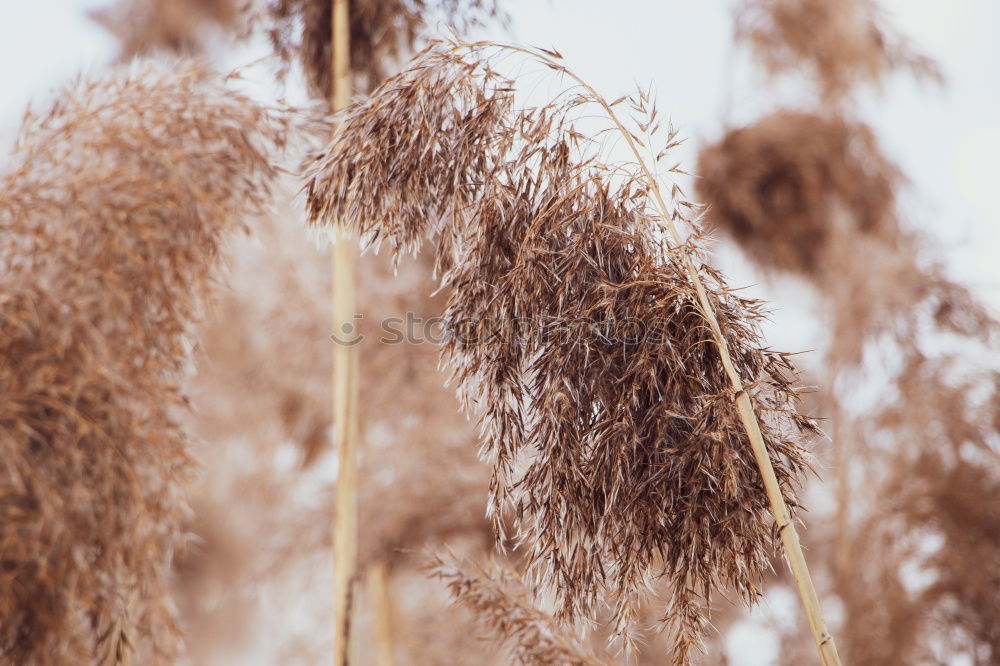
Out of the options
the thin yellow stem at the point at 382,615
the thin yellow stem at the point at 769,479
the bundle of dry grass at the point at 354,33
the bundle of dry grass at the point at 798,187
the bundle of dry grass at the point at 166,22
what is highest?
the bundle of dry grass at the point at 166,22

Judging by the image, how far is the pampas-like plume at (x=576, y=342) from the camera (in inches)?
52.5

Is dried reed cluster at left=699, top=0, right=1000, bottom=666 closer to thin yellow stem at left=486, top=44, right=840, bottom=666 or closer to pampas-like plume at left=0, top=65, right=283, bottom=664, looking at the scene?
thin yellow stem at left=486, top=44, right=840, bottom=666

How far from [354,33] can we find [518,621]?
1.36m

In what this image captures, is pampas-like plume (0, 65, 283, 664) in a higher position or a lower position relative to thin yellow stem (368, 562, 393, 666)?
higher

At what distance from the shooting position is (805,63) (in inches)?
152

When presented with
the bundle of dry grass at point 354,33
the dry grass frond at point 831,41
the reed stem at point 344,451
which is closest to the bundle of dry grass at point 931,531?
the dry grass frond at point 831,41

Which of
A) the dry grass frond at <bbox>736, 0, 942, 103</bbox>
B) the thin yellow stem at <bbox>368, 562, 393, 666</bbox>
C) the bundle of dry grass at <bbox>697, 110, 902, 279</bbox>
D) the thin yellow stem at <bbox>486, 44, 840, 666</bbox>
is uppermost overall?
the dry grass frond at <bbox>736, 0, 942, 103</bbox>

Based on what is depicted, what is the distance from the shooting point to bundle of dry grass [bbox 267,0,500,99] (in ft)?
6.66

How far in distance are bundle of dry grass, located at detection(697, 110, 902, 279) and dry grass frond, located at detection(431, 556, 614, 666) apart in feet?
7.55

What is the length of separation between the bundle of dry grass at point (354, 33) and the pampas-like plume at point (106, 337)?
0.20 m

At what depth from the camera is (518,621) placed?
1554mm

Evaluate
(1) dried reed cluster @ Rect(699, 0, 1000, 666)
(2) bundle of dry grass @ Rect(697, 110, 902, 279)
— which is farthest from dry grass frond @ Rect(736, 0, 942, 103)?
(2) bundle of dry grass @ Rect(697, 110, 902, 279)

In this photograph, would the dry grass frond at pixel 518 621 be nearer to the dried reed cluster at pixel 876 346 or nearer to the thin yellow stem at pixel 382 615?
A: the thin yellow stem at pixel 382 615

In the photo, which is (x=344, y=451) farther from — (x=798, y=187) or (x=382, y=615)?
(x=798, y=187)
